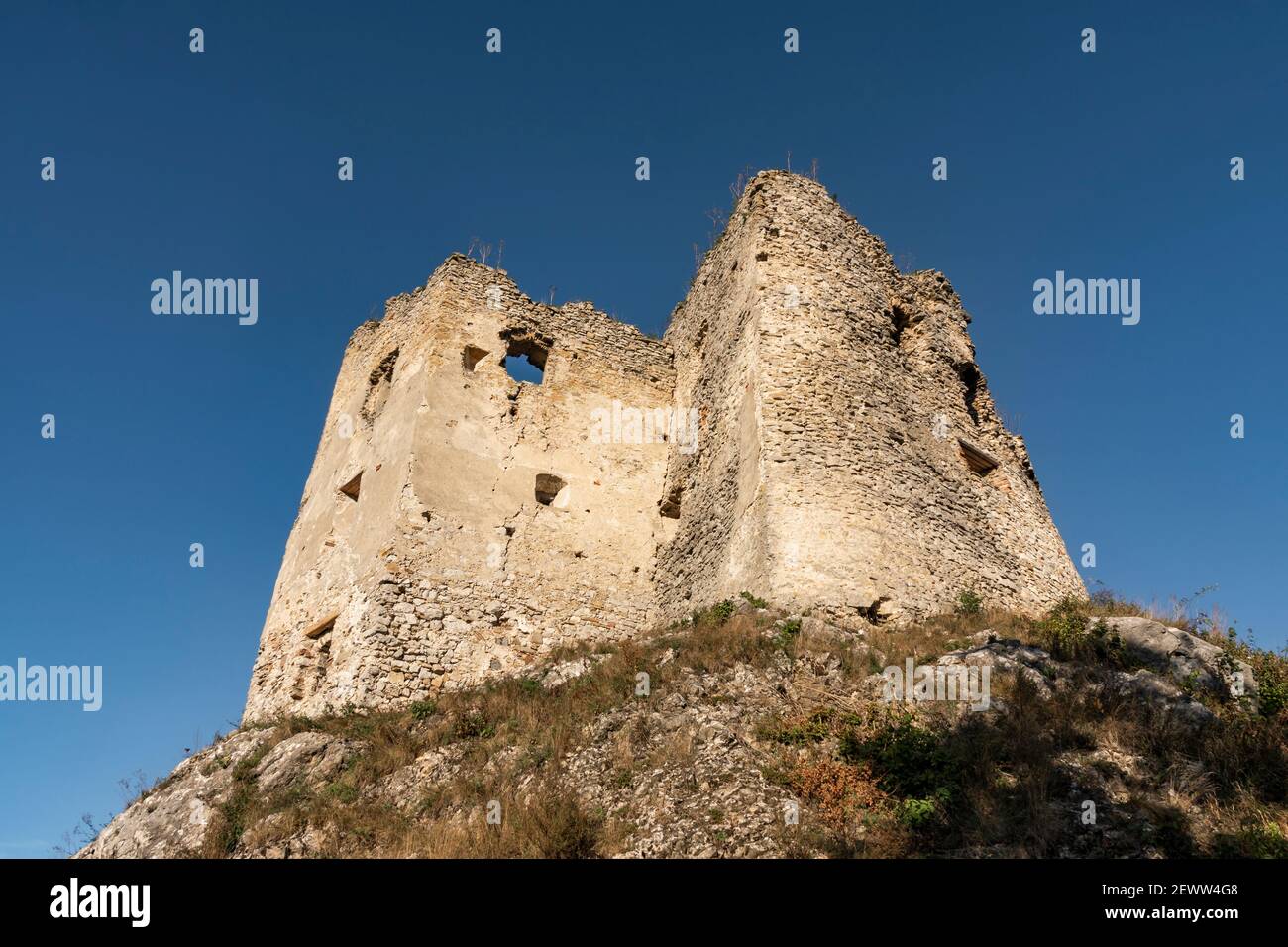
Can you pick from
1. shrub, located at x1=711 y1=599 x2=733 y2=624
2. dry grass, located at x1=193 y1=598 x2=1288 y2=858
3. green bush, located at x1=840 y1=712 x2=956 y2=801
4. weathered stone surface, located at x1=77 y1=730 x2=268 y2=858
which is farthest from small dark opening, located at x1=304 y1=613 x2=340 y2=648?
green bush, located at x1=840 y1=712 x2=956 y2=801

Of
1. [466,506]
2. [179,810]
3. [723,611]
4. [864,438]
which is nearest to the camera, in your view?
[179,810]

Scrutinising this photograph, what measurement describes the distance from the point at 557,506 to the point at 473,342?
3550 millimetres

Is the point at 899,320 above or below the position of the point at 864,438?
above

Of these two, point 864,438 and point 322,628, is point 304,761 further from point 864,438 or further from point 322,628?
point 864,438

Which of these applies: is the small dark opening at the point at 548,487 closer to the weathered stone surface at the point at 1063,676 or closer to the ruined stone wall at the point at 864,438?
the ruined stone wall at the point at 864,438

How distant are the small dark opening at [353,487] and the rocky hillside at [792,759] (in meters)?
5.30

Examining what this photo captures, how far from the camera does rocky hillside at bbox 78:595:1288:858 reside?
6.87 m

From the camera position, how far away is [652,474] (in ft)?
57.1

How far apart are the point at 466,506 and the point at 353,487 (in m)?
2.88

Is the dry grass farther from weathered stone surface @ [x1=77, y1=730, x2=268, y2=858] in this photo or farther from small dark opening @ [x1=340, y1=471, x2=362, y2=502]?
small dark opening @ [x1=340, y1=471, x2=362, y2=502]

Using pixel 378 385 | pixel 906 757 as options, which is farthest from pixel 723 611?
pixel 378 385

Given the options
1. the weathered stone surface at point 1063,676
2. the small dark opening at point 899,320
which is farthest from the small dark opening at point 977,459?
the weathered stone surface at point 1063,676
